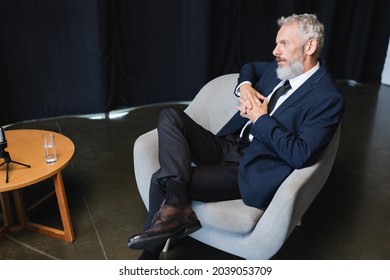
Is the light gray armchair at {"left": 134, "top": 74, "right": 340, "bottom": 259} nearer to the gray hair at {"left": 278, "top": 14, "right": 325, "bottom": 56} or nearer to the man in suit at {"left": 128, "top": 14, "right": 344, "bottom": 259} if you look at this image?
the man in suit at {"left": 128, "top": 14, "right": 344, "bottom": 259}

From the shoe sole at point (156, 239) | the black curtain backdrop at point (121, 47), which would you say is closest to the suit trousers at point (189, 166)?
the shoe sole at point (156, 239)

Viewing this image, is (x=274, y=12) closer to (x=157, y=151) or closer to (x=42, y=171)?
(x=157, y=151)

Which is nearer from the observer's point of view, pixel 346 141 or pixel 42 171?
pixel 42 171

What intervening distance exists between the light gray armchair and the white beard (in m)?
0.35

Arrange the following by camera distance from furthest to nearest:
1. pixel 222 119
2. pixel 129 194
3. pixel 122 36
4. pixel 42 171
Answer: pixel 122 36, pixel 129 194, pixel 222 119, pixel 42 171

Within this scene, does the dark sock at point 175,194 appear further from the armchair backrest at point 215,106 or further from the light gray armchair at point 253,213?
the armchair backrest at point 215,106

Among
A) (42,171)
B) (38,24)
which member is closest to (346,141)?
(42,171)

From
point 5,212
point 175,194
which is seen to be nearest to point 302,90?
point 175,194

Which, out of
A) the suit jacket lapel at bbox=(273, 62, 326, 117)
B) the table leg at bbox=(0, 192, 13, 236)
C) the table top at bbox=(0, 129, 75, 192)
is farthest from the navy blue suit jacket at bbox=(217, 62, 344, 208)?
the table leg at bbox=(0, 192, 13, 236)

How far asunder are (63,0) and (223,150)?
88.3 inches

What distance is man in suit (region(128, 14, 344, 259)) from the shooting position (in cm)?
160

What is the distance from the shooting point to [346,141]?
339 centimetres

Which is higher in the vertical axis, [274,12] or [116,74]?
[274,12]

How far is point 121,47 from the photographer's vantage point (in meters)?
3.78
